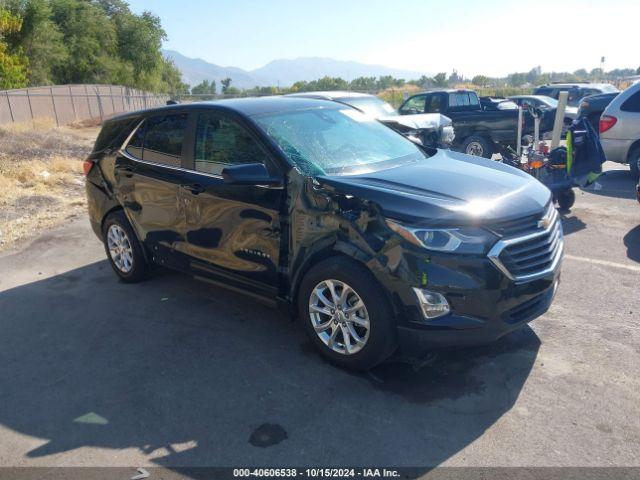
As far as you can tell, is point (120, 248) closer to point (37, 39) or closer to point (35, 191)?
point (35, 191)

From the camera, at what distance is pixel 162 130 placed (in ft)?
17.1

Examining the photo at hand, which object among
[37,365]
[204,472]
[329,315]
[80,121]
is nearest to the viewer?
[204,472]

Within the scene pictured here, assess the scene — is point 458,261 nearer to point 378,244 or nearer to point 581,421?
point 378,244

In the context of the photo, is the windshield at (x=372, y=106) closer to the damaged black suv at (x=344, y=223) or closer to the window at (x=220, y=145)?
the damaged black suv at (x=344, y=223)

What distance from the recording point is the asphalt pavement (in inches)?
121

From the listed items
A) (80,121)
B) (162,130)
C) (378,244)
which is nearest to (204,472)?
Answer: (378,244)

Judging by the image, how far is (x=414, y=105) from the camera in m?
14.3

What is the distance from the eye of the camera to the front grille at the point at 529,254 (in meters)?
3.38

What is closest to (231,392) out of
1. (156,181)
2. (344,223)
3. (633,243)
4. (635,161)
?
(344,223)

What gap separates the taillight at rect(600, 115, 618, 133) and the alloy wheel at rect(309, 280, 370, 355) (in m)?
8.44

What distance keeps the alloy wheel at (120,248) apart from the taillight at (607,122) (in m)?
8.67

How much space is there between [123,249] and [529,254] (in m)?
4.13

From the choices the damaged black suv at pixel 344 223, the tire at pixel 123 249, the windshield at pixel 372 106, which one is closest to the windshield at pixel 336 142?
the damaged black suv at pixel 344 223

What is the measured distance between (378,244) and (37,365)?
2.83 metres
